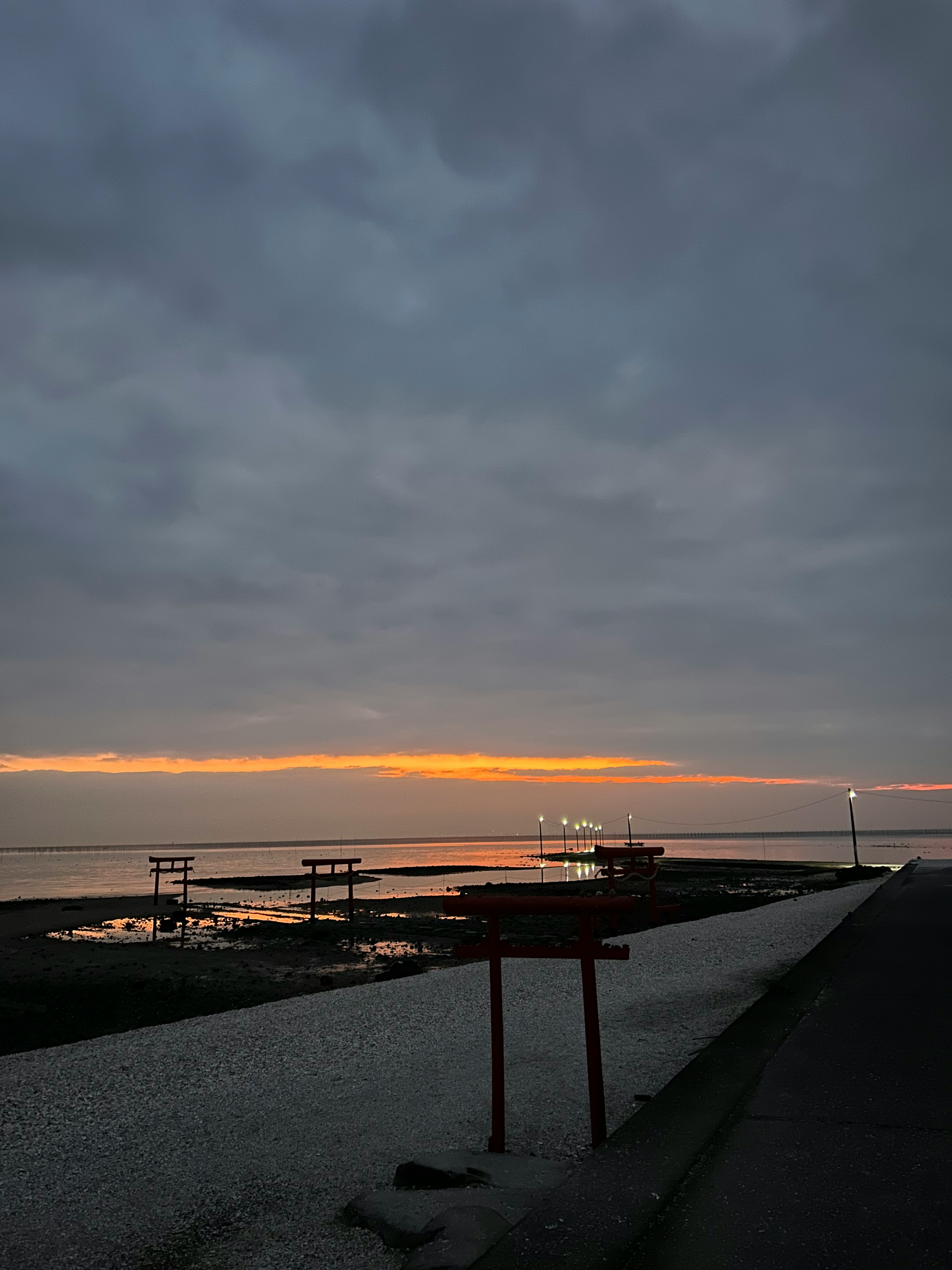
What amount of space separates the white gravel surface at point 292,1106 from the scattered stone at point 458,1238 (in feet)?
1.12

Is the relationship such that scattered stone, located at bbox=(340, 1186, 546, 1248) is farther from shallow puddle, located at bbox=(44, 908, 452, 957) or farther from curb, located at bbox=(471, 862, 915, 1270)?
shallow puddle, located at bbox=(44, 908, 452, 957)

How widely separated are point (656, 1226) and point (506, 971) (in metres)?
10.8

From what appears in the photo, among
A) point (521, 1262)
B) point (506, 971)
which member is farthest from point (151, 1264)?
point (506, 971)

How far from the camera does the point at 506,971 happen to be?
13688mm

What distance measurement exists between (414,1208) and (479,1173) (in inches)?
21.9

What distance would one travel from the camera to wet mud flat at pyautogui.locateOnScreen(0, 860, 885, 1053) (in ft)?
43.0

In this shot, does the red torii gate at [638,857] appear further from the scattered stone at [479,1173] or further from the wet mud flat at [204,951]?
the scattered stone at [479,1173]

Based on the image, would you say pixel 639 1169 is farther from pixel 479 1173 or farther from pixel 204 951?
pixel 204 951

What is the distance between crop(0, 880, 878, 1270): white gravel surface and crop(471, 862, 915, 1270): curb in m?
0.85

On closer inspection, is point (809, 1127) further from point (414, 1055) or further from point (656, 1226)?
point (414, 1055)

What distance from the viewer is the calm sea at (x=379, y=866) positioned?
48.0 m

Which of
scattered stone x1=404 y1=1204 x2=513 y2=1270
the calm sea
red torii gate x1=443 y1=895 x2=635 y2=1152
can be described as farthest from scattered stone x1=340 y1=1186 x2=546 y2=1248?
the calm sea

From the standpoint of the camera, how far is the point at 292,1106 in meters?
6.95

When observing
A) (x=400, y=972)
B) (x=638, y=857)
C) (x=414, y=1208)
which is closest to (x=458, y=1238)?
(x=414, y=1208)
